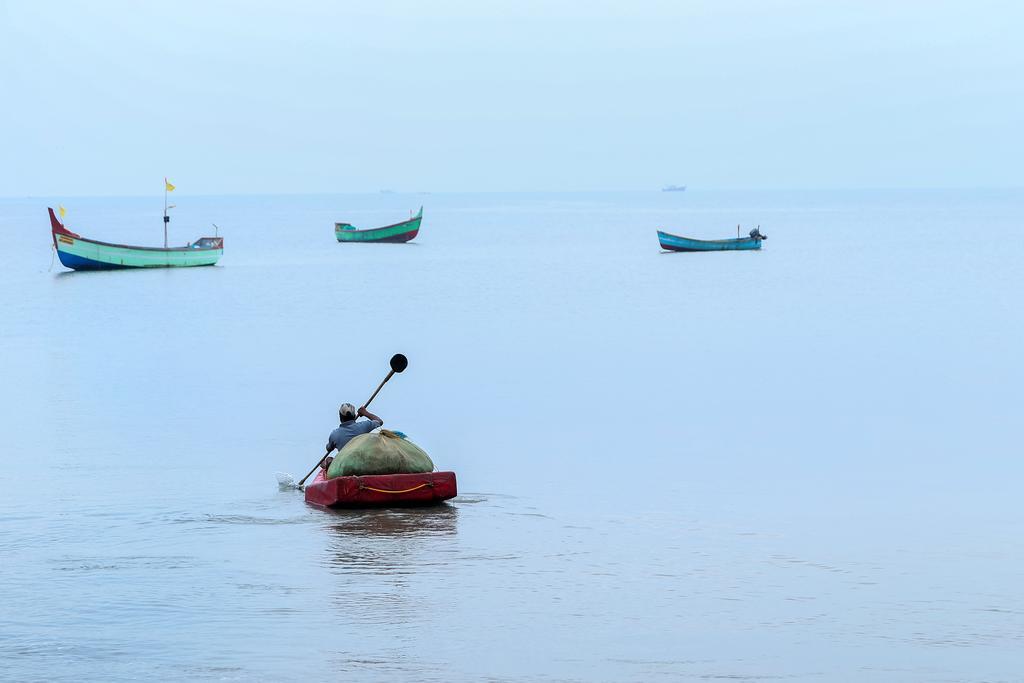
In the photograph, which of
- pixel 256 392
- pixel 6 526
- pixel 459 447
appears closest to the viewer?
pixel 6 526

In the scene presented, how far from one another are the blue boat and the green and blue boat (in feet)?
98.7

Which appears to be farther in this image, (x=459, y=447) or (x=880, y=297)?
(x=880, y=297)

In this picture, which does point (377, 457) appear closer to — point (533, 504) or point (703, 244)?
point (533, 504)

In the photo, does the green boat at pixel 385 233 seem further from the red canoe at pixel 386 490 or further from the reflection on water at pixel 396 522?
the reflection on water at pixel 396 522

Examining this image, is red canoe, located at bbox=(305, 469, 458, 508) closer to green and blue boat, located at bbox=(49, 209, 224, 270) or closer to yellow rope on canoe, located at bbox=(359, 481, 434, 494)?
yellow rope on canoe, located at bbox=(359, 481, 434, 494)

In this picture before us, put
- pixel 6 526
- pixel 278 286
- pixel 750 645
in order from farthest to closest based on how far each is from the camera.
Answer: pixel 278 286 → pixel 6 526 → pixel 750 645

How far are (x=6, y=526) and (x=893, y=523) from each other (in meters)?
9.92

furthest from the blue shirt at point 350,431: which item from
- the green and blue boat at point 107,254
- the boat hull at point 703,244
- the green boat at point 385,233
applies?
the green boat at point 385,233

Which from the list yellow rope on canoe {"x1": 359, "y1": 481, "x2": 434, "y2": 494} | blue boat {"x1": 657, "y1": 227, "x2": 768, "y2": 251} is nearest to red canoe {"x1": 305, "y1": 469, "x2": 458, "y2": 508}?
yellow rope on canoe {"x1": 359, "y1": 481, "x2": 434, "y2": 494}

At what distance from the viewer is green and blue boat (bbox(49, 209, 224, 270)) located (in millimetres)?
67688

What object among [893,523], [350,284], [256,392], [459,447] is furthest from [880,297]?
[893,523]

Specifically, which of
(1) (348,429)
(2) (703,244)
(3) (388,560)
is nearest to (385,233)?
(2) (703,244)

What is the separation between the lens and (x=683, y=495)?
18.2m

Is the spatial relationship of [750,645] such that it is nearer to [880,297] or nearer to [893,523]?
[893,523]
